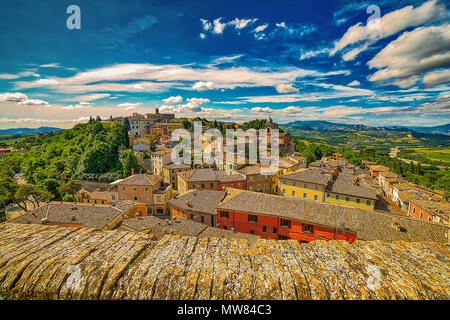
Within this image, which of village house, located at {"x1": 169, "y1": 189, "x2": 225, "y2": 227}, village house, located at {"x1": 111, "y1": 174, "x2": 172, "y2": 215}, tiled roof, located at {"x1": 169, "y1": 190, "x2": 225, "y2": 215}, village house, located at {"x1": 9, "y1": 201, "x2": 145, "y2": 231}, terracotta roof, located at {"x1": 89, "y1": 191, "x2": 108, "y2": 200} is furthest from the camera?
terracotta roof, located at {"x1": 89, "y1": 191, "x2": 108, "y2": 200}

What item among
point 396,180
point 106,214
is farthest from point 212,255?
point 396,180

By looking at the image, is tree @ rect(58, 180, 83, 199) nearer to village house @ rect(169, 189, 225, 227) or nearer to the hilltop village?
the hilltop village

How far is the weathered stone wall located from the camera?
10.9ft

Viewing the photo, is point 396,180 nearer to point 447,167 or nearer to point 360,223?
point 360,223

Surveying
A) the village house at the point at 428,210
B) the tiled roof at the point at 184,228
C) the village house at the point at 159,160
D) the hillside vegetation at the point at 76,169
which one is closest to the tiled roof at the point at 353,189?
the village house at the point at 428,210

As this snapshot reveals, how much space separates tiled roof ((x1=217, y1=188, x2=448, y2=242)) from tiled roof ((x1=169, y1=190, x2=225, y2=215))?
3359 millimetres

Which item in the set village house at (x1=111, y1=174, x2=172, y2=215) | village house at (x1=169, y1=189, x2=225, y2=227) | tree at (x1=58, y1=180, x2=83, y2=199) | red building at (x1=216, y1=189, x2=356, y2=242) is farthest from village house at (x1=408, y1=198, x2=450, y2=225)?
tree at (x1=58, y1=180, x2=83, y2=199)

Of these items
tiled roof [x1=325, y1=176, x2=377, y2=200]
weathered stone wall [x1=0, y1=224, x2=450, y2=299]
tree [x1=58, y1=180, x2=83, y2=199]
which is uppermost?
weathered stone wall [x1=0, y1=224, x2=450, y2=299]

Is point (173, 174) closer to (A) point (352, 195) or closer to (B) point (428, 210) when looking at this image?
(A) point (352, 195)

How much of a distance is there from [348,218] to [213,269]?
74.6 ft

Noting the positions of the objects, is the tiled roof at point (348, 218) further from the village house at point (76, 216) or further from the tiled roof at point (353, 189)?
the village house at point (76, 216)

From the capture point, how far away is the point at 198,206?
101 feet

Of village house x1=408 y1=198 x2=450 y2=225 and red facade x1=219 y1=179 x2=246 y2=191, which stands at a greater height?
red facade x1=219 y1=179 x2=246 y2=191

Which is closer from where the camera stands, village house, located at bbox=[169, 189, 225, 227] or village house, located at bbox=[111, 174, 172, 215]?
village house, located at bbox=[169, 189, 225, 227]
